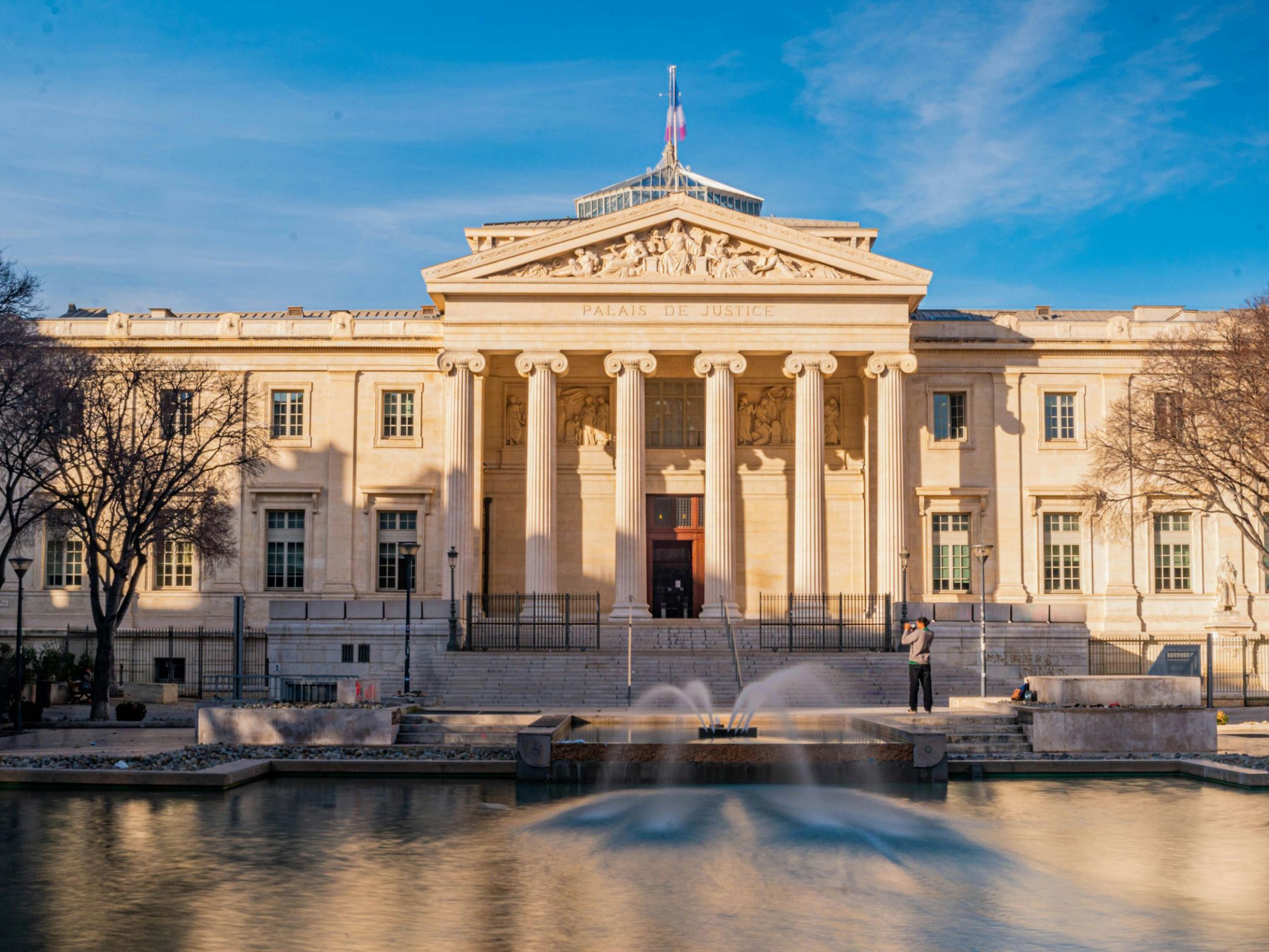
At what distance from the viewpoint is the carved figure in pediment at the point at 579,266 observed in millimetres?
49188

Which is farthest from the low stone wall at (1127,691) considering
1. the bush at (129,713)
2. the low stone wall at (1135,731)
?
the bush at (129,713)

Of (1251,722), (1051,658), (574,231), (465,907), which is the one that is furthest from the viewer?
(574,231)

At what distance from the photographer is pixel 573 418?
2128 inches

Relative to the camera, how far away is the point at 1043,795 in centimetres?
2102

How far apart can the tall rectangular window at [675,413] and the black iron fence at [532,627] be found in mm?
7694

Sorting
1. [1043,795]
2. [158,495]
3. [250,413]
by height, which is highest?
[250,413]

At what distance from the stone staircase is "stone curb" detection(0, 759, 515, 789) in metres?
12.7

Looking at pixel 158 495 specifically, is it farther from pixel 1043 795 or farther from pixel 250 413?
pixel 1043 795

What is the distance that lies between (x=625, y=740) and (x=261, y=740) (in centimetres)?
676

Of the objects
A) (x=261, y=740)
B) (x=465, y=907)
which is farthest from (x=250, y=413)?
(x=465, y=907)

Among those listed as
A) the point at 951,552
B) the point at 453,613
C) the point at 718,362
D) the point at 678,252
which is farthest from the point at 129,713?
the point at 951,552

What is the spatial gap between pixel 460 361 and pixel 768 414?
488 inches

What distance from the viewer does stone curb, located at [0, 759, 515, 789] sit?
69.4 ft

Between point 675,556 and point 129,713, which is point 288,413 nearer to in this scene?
point 675,556
